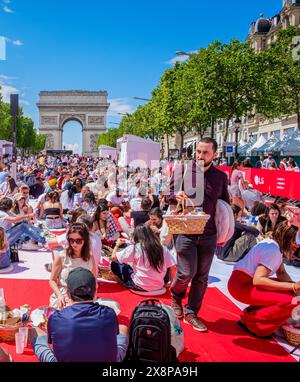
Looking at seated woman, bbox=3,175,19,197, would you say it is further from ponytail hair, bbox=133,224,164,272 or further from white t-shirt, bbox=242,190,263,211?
ponytail hair, bbox=133,224,164,272

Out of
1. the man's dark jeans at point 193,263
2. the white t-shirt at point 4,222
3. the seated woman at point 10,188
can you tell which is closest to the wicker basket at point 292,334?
the man's dark jeans at point 193,263

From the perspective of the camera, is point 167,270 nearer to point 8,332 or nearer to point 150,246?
point 150,246

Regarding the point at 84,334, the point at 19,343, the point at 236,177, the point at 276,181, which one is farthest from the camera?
the point at 276,181

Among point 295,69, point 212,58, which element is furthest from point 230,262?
point 295,69

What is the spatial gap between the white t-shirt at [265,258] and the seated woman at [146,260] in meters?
1.50

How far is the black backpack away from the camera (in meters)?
3.48

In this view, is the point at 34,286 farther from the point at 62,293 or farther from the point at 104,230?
the point at 104,230

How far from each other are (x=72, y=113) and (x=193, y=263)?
118 m

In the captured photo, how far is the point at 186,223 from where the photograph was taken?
14.4ft

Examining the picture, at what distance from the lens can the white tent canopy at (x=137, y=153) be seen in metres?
22.6

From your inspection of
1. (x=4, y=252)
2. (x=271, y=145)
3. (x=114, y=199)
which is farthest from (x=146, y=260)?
(x=271, y=145)

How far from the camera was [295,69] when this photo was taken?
114 feet

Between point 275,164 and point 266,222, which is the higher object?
point 275,164

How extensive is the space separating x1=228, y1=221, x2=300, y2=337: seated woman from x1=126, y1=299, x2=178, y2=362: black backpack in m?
1.32
